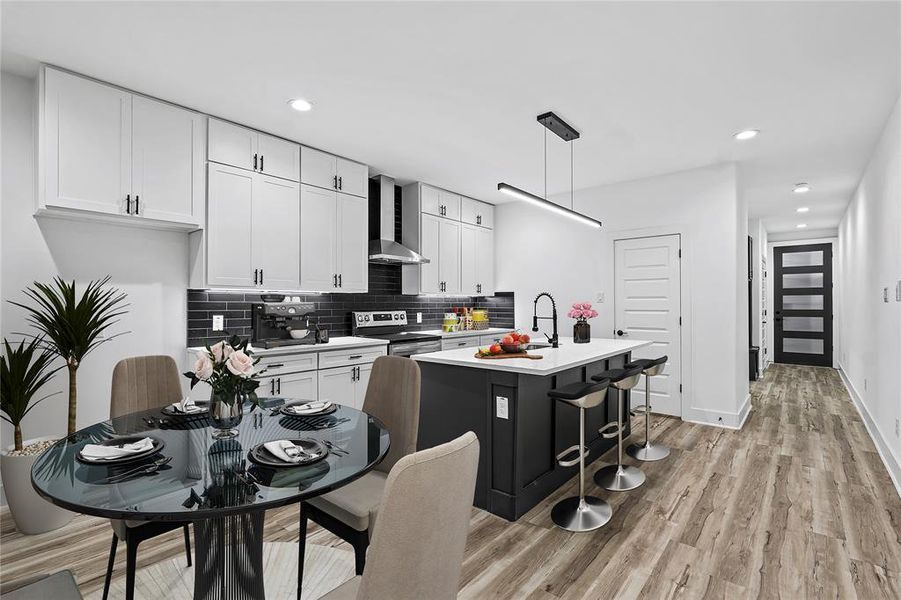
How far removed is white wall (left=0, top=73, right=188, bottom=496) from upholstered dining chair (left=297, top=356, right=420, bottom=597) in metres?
2.09

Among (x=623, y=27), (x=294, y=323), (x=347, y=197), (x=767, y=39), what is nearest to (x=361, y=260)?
(x=347, y=197)

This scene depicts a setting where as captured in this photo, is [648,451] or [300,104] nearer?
[300,104]

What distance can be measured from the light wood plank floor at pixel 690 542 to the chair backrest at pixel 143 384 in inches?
30.4

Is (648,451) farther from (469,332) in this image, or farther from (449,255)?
(449,255)

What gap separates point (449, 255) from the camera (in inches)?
226

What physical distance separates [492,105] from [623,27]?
111cm

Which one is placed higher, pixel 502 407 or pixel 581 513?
pixel 502 407

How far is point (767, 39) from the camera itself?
2467 millimetres

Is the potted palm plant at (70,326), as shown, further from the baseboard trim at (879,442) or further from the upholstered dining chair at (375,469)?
the baseboard trim at (879,442)

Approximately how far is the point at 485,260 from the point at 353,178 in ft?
8.13

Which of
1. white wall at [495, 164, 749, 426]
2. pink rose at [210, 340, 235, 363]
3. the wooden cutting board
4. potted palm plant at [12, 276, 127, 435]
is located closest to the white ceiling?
white wall at [495, 164, 749, 426]

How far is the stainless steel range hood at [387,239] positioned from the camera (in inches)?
190

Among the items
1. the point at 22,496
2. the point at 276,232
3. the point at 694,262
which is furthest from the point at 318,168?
the point at 694,262

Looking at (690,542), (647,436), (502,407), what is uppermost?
(502,407)
